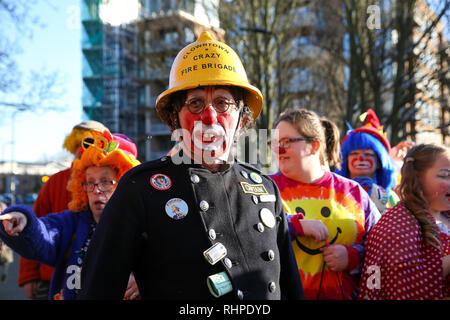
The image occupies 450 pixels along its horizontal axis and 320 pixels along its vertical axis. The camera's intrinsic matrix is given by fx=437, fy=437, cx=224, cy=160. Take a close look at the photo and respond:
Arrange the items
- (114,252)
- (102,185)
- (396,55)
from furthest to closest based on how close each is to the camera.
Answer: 1. (396,55)
2. (102,185)
3. (114,252)

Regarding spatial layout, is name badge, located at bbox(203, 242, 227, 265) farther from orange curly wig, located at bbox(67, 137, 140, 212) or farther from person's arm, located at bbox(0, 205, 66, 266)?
orange curly wig, located at bbox(67, 137, 140, 212)

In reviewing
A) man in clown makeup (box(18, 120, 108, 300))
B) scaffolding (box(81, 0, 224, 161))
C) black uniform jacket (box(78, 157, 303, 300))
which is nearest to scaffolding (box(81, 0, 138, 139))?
scaffolding (box(81, 0, 224, 161))

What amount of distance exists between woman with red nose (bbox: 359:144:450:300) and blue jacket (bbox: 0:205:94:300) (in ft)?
5.86

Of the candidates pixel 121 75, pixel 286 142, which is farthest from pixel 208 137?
pixel 121 75

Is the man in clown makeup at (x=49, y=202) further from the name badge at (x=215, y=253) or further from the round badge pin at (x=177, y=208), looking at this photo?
the name badge at (x=215, y=253)

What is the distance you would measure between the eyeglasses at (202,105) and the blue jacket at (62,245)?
3.83ft

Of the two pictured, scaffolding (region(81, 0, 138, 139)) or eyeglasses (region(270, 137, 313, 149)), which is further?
scaffolding (region(81, 0, 138, 139))

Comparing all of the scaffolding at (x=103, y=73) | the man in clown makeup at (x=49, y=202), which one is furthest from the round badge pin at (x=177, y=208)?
the scaffolding at (x=103, y=73)

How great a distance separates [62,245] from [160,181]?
129 centimetres

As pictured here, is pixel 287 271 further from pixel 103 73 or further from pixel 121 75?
pixel 121 75

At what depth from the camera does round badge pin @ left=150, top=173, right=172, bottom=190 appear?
1.82 meters

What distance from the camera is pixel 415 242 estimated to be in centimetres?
251

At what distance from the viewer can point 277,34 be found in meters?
13.5
